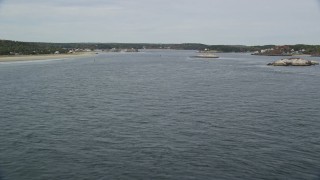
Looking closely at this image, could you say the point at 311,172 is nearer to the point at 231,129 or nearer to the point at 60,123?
the point at 231,129

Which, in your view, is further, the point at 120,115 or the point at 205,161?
the point at 120,115

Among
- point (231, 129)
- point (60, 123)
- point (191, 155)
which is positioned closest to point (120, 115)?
point (60, 123)

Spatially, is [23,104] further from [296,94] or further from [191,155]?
[296,94]

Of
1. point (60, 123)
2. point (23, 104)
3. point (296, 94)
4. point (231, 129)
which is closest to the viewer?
point (231, 129)

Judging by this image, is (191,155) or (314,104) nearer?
(191,155)

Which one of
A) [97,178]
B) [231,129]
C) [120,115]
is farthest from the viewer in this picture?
[120,115]

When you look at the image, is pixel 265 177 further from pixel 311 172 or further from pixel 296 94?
pixel 296 94

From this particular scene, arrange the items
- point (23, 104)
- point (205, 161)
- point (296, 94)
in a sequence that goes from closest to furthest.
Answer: point (205, 161)
point (23, 104)
point (296, 94)

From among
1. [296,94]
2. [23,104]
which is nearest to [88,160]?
[23,104]

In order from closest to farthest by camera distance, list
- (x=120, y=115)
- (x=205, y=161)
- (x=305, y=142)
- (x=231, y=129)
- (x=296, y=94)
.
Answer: (x=205, y=161) → (x=305, y=142) → (x=231, y=129) → (x=120, y=115) → (x=296, y=94)
